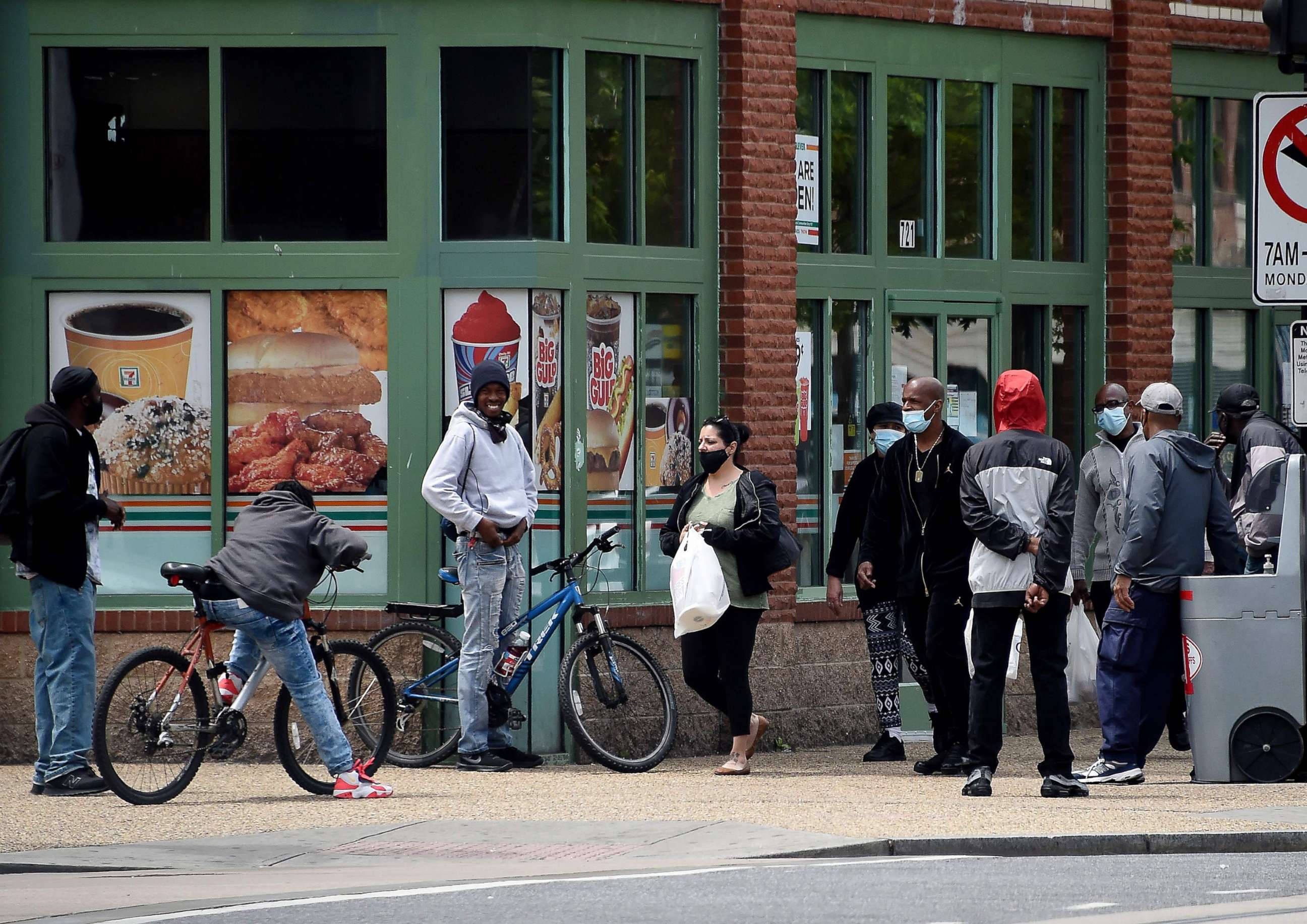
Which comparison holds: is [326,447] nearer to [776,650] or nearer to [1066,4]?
[776,650]

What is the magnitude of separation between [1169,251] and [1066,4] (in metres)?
1.95

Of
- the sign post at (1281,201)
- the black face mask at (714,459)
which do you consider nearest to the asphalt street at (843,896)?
the sign post at (1281,201)

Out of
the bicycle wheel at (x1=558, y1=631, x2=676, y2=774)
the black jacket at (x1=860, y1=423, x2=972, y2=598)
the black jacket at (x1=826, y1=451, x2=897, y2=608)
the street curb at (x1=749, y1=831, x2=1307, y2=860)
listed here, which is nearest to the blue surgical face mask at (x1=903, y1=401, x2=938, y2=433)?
the black jacket at (x1=860, y1=423, x2=972, y2=598)

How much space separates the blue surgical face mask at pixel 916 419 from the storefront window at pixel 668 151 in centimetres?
243

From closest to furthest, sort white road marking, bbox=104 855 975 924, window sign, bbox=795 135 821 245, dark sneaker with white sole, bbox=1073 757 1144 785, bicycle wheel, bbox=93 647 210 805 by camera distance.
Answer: white road marking, bbox=104 855 975 924, bicycle wheel, bbox=93 647 210 805, dark sneaker with white sole, bbox=1073 757 1144 785, window sign, bbox=795 135 821 245

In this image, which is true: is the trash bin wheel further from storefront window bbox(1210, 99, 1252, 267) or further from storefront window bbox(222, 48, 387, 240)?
storefront window bbox(1210, 99, 1252, 267)

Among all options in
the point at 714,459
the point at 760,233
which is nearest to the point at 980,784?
the point at 714,459

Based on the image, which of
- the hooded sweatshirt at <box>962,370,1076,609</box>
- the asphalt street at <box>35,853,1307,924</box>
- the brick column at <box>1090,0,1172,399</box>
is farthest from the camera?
the brick column at <box>1090,0,1172,399</box>

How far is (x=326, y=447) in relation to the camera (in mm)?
12742

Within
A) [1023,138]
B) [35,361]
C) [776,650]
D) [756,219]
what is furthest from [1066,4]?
[35,361]

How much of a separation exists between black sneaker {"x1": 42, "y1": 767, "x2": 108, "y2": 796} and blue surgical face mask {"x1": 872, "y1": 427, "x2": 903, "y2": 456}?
4953 millimetres

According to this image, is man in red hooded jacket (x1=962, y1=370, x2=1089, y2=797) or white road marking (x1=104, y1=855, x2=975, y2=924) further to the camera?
man in red hooded jacket (x1=962, y1=370, x2=1089, y2=797)

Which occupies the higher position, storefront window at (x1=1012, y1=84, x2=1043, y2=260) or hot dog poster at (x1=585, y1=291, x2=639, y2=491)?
storefront window at (x1=1012, y1=84, x2=1043, y2=260)

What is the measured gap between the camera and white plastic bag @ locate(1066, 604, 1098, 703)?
12992mm
